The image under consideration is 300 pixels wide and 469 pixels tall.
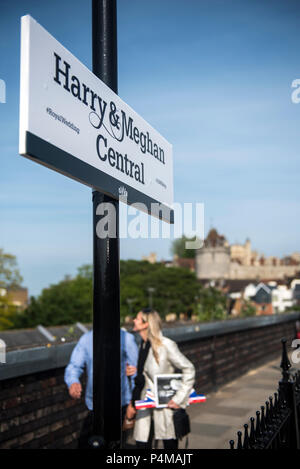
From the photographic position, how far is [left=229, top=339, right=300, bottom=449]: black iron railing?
2.98 metres

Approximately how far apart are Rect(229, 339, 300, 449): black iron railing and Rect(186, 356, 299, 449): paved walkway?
2.96 meters

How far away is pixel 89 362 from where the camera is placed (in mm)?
5199

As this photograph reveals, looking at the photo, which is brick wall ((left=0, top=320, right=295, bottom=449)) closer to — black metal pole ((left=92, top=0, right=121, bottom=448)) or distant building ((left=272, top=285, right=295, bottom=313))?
black metal pole ((left=92, top=0, right=121, bottom=448))

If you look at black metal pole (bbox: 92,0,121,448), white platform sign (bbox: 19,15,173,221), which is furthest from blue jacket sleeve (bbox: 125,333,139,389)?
black metal pole (bbox: 92,0,121,448)

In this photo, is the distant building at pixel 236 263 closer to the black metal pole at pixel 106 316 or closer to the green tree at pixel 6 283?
the green tree at pixel 6 283

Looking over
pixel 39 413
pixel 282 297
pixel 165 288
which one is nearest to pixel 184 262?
pixel 282 297

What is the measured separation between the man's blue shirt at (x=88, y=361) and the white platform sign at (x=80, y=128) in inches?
104

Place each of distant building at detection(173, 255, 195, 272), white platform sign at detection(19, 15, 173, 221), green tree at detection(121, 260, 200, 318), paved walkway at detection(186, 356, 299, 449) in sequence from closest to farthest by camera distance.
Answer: white platform sign at detection(19, 15, 173, 221) < paved walkway at detection(186, 356, 299, 449) < green tree at detection(121, 260, 200, 318) < distant building at detection(173, 255, 195, 272)

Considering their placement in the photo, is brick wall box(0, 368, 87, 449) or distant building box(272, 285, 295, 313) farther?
distant building box(272, 285, 295, 313)

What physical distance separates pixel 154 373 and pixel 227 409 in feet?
15.6

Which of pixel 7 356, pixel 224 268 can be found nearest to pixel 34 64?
pixel 7 356

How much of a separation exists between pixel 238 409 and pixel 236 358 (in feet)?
14.4

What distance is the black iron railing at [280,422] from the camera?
298 cm

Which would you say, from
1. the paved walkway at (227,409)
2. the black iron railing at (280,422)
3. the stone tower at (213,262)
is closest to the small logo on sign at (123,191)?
the black iron railing at (280,422)
